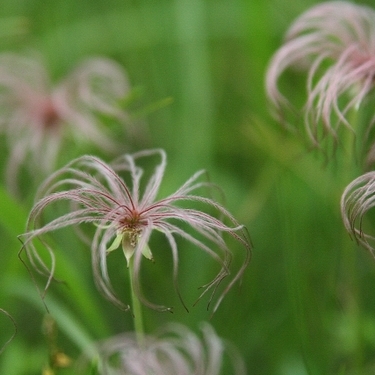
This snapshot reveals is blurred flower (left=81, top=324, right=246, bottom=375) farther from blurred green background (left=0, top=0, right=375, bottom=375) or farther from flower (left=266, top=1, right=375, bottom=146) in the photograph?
flower (left=266, top=1, right=375, bottom=146)

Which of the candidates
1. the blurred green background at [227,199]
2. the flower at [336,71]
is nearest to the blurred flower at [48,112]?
the blurred green background at [227,199]

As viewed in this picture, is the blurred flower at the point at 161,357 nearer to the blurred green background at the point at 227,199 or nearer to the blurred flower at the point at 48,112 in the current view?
the blurred green background at the point at 227,199

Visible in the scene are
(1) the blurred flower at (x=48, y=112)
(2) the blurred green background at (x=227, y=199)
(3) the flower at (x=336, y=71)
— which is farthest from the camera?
(1) the blurred flower at (x=48, y=112)

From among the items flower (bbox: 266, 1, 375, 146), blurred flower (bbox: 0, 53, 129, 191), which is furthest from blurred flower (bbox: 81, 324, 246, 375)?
blurred flower (bbox: 0, 53, 129, 191)

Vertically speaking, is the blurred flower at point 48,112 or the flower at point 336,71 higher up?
the flower at point 336,71

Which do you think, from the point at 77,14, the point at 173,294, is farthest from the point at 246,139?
the point at 77,14

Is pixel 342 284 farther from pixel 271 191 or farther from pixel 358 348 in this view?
pixel 271 191

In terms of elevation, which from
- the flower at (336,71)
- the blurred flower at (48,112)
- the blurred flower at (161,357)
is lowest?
the blurred flower at (161,357)
